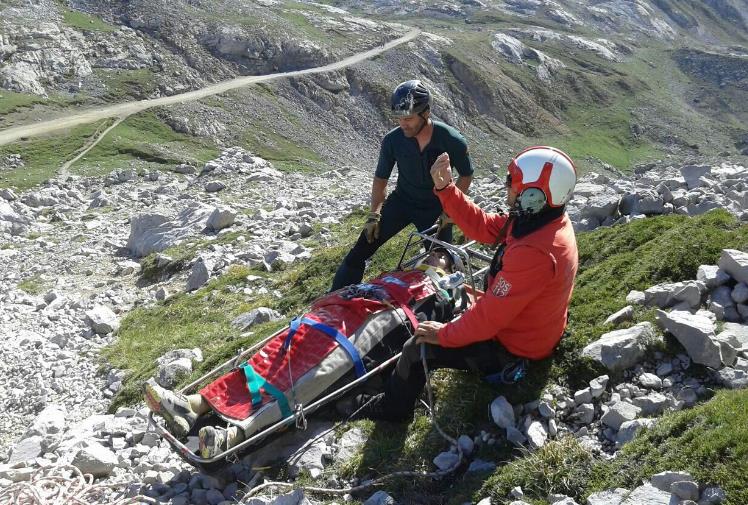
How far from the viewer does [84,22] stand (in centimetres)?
7275

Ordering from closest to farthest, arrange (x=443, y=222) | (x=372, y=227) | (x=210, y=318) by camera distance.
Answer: (x=443, y=222), (x=372, y=227), (x=210, y=318)

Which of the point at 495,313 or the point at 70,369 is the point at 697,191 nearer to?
the point at 495,313

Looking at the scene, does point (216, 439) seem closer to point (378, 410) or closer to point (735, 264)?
point (378, 410)

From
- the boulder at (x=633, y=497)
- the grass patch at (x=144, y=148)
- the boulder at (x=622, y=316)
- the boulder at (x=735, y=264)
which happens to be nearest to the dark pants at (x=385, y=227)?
the boulder at (x=622, y=316)

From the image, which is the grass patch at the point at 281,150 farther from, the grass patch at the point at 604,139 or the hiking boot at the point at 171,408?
the hiking boot at the point at 171,408

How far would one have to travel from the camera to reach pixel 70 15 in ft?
241

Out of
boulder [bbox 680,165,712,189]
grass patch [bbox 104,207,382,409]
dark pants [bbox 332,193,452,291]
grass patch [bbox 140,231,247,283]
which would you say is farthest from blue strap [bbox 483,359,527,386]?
grass patch [bbox 140,231,247,283]

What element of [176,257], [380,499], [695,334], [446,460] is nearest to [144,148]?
[176,257]

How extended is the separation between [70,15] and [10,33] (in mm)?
10759

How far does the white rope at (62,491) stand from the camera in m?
7.00

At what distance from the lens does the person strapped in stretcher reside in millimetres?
6910

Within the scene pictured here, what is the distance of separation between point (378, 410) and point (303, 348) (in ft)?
3.92

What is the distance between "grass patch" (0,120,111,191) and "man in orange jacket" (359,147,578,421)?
1516 inches

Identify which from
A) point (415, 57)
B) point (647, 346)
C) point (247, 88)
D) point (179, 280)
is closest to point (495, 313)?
point (647, 346)
